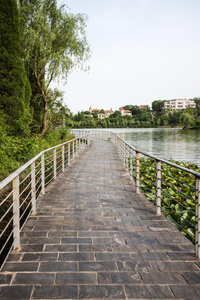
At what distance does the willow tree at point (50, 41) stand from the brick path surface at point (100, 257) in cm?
1137

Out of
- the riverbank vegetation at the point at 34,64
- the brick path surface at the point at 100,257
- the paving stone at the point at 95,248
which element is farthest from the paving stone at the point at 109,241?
the riverbank vegetation at the point at 34,64

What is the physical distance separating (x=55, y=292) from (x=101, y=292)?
39cm

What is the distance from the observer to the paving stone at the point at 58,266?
89.8 inches

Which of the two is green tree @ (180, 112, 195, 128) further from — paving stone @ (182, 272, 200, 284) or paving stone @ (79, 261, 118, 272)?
paving stone @ (79, 261, 118, 272)

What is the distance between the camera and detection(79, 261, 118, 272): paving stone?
230cm

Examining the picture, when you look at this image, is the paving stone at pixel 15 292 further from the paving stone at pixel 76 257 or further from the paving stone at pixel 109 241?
the paving stone at pixel 109 241

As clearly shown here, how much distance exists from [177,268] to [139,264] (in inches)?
14.9

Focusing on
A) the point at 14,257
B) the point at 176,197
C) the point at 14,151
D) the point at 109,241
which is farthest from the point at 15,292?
the point at 14,151

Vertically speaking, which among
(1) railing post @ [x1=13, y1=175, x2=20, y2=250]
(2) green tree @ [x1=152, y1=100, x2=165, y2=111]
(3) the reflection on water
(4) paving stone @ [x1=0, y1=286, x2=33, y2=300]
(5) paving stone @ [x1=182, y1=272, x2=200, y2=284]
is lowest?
(3) the reflection on water

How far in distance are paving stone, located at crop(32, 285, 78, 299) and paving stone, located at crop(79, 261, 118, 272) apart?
0.98 feet

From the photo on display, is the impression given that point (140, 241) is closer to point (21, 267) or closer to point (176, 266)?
point (176, 266)

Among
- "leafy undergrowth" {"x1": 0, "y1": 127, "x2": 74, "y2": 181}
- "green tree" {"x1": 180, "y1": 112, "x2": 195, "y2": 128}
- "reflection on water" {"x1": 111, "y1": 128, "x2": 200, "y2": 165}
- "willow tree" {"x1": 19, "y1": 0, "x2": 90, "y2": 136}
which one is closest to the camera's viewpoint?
"leafy undergrowth" {"x1": 0, "y1": 127, "x2": 74, "y2": 181}

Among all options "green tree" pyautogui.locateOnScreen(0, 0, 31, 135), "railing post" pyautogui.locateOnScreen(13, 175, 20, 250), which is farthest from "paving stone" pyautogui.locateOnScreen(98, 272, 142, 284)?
"green tree" pyautogui.locateOnScreen(0, 0, 31, 135)

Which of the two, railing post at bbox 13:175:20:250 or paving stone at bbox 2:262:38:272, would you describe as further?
railing post at bbox 13:175:20:250
